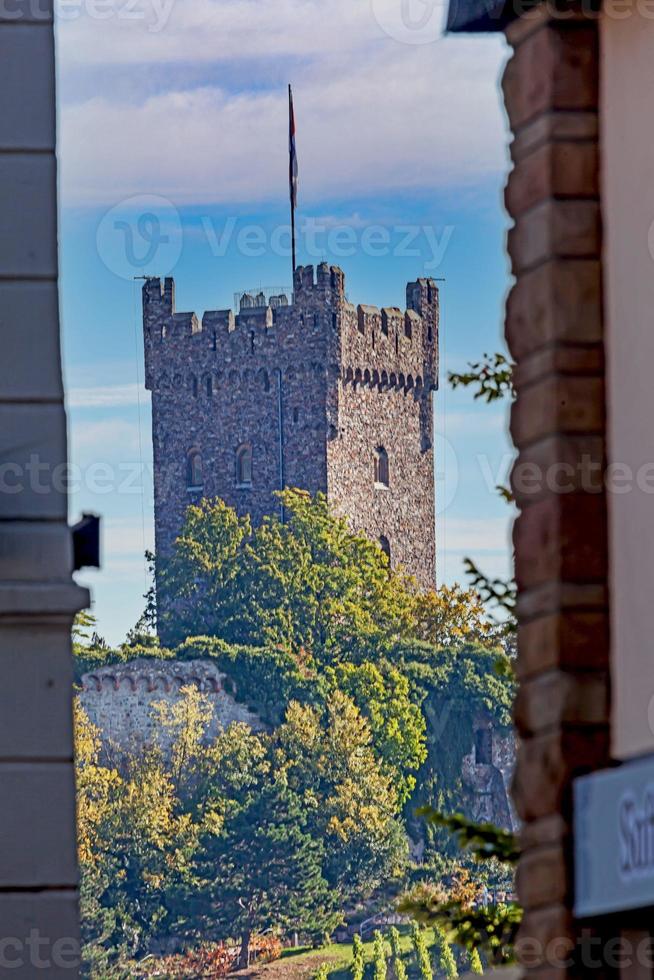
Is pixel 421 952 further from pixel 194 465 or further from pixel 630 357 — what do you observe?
pixel 630 357

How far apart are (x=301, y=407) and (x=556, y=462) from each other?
314 ft

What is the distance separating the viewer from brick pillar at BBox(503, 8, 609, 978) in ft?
30.3

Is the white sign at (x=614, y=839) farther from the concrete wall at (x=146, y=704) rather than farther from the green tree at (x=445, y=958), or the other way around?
the concrete wall at (x=146, y=704)

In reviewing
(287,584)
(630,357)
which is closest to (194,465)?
(287,584)

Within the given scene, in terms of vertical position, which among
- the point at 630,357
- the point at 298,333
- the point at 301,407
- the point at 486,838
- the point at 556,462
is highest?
the point at 298,333

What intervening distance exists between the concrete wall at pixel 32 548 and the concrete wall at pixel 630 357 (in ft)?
5.05

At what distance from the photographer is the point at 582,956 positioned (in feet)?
29.9

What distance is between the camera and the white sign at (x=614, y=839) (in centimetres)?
867

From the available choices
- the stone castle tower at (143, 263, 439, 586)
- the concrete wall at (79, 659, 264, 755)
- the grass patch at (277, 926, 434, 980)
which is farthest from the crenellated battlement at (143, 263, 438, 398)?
the grass patch at (277, 926, 434, 980)

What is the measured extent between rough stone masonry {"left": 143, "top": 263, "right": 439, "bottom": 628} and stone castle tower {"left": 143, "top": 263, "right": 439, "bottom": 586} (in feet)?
0.11

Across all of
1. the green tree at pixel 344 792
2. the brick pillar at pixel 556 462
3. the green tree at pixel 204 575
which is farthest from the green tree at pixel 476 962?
the brick pillar at pixel 556 462

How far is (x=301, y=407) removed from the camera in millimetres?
105188

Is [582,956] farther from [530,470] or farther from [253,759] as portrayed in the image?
[253,759]

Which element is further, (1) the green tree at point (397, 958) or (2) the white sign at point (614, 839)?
(1) the green tree at point (397, 958)
